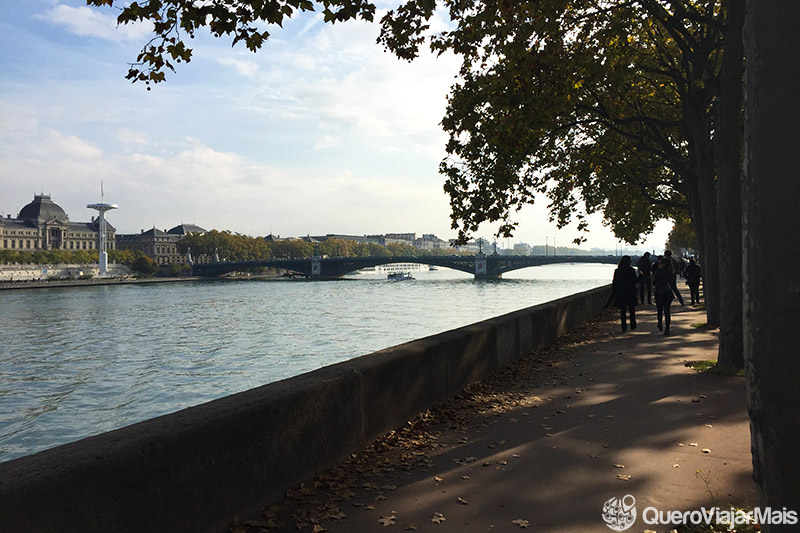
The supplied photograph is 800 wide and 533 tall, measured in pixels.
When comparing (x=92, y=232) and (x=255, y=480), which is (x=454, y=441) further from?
(x=92, y=232)

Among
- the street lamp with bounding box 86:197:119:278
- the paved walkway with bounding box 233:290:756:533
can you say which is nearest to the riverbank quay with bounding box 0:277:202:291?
the street lamp with bounding box 86:197:119:278

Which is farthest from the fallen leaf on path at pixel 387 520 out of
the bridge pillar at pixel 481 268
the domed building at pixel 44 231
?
the domed building at pixel 44 231

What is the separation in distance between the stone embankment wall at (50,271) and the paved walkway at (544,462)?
117 m

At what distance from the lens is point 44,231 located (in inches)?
5773

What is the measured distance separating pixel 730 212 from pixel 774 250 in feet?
21.6

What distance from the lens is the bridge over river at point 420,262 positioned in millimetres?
94863

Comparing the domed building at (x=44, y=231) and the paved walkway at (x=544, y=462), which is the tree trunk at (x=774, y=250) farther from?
the domed building at (x=44, y=231)

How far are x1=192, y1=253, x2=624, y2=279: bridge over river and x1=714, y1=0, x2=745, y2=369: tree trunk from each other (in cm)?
7919

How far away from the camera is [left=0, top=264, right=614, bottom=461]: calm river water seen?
18.8 m

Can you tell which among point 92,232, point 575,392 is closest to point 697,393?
point 575,392

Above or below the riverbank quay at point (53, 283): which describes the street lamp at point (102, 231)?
above

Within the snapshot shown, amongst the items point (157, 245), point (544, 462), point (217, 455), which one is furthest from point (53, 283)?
point (217, 455)

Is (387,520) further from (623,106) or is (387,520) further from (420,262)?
(420,262)

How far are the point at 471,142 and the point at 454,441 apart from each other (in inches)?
320
